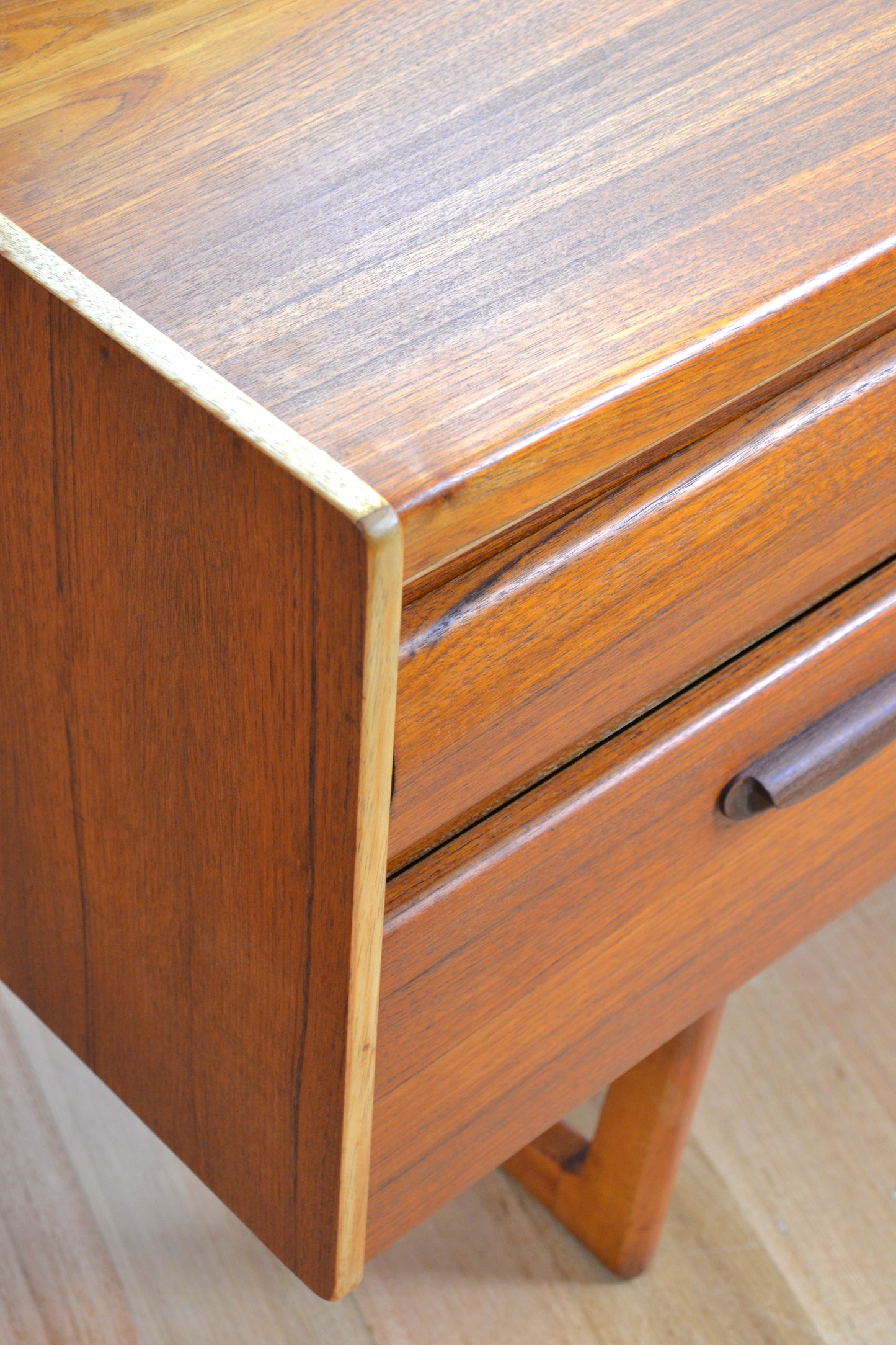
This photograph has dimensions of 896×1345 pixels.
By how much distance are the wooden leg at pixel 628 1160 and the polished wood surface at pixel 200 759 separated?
0.92ft

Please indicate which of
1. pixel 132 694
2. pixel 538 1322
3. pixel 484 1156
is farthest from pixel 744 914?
pixel 538 1322

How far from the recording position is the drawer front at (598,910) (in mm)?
417

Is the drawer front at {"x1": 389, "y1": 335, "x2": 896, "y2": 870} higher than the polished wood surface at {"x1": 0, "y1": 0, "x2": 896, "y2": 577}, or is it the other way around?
the polished wood surface at {"x1": 0, "y1": 0, "x2": 896, "y2": 577}

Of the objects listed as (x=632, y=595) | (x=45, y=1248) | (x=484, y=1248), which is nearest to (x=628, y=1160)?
(x=484, y=1248)

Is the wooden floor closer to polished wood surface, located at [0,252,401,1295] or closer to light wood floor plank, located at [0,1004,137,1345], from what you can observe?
light wood floor plank, located at [0,1004,137,1345]

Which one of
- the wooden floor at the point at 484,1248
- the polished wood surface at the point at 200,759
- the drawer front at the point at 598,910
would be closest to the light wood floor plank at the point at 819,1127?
the wooden floor at the point at 484,1248

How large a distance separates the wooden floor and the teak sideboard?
0.31 meters

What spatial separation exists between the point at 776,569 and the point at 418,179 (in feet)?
0.49

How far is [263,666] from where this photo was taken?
1.12 ft

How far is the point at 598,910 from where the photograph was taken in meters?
0.46

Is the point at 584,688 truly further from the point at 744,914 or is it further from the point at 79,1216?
the point at 79,1216

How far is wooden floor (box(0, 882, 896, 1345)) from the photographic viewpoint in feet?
2.50

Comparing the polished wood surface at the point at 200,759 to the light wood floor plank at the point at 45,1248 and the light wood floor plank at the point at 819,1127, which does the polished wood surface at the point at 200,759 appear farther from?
the light wood floor plank at the point at 819,1127

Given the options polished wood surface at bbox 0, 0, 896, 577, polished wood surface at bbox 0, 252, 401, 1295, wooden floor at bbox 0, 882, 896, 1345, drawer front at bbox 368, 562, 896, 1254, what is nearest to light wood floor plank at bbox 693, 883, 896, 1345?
wooden floor at bbox 0, 882, 896, 1345
